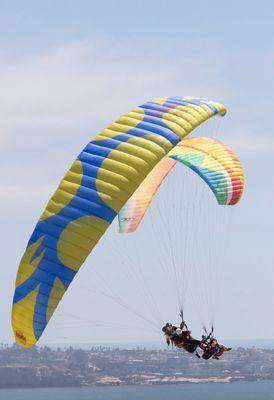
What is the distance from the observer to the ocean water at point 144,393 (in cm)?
17238

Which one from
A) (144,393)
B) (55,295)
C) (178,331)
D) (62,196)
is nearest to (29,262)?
(55,295)

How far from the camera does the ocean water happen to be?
17238cm

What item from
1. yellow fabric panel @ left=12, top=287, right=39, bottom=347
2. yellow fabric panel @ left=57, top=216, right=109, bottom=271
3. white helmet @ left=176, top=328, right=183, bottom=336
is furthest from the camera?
white helmet @ left=176, top=328, right=183, bottom=336

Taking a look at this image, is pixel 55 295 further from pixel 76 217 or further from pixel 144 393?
pixel 144 393

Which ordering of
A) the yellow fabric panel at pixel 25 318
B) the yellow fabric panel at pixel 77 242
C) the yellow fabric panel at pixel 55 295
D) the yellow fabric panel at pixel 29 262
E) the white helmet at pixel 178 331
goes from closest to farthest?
the yellow fabric panel at pixel 77 242
the yellow fabric panel at pixel 55 295
the yellow fabric panel at pixel 29 262
the yellow fabric panel at pixel 25 318
the white helmet at pixel 178 331

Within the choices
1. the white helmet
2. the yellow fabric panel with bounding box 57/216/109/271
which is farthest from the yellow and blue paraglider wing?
the white helmet

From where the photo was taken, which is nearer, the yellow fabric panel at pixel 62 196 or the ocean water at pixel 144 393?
the yellow fabric panel at pixel 62 196

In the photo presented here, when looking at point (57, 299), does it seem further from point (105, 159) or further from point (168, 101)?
point (168, 101)

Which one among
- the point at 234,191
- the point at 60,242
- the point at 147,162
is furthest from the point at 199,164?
the point at 60,242

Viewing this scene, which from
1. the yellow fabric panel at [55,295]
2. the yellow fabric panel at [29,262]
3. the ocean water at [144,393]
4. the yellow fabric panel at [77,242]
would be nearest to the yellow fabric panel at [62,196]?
the yellow fabric panel at [77,242]

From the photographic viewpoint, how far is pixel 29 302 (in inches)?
1046

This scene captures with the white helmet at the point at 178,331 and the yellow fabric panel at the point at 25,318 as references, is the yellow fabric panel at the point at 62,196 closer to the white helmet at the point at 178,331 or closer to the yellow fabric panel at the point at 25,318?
the yellow fabric panel at the point at 25,318

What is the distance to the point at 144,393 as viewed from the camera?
184 metres

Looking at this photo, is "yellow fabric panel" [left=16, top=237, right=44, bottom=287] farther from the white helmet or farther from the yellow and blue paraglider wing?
the white helmet
